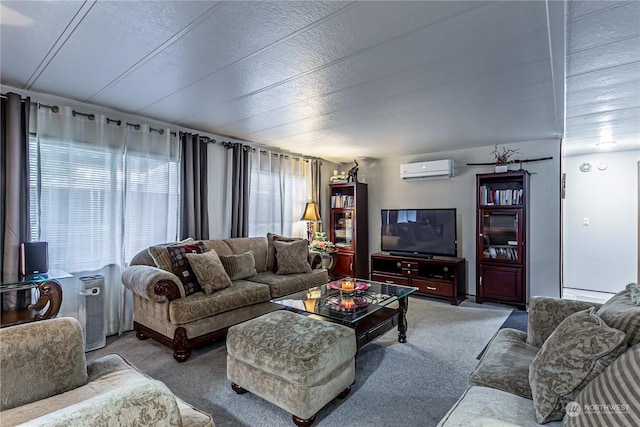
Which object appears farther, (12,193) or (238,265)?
(238,265)

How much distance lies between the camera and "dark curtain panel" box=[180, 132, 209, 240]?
3.74m

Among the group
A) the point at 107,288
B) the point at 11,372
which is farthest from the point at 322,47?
the point at 107,288

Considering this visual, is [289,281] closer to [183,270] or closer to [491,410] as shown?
[183,270]

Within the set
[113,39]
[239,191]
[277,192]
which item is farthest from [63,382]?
[277,192]

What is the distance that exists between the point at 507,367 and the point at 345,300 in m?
1.42

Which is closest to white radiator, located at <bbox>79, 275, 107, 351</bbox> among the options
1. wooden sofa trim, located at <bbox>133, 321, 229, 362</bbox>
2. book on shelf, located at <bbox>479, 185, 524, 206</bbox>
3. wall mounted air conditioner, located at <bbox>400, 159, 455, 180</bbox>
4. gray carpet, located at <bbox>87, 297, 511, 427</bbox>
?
gray carpet, located at <bbox>87, 297, 511, 427</bbox>

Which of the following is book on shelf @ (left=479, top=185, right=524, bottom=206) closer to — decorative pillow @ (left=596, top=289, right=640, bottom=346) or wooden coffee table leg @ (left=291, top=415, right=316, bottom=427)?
decorative pillow @ (left=596, top=289, right=640, bottom=346)

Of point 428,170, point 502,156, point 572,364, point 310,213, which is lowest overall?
point 572,364

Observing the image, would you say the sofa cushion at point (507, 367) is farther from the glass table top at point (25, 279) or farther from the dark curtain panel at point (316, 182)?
the dark curtain panel at point (316, 182)

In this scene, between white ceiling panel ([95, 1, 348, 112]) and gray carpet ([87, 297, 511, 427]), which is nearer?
white ceiling panel ([95, 1, 348, 112])

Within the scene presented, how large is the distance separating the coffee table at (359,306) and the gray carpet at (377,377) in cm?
23

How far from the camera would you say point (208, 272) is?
3.08m

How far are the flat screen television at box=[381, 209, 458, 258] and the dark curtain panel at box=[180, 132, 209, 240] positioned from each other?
115 inches

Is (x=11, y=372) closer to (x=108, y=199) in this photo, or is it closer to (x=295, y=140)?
(x=108, y=199)
